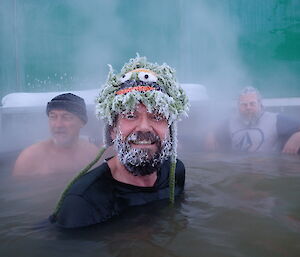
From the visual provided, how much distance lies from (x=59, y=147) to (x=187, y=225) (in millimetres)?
2576

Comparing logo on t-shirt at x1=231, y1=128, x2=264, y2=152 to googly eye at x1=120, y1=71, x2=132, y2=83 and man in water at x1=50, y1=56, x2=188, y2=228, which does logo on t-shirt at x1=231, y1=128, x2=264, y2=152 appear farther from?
googly eye at x1=120, y1=71, x2=132, y2=83

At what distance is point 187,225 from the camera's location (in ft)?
6.10

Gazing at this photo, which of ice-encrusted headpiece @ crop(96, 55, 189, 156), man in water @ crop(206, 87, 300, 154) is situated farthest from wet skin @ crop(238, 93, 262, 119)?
ice-encrusted headpiece @ crop(96, 55, 189, 156)

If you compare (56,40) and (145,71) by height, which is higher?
(56,40)

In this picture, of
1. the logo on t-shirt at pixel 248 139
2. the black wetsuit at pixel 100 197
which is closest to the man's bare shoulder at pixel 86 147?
the black wetsuit at pixel 100 197

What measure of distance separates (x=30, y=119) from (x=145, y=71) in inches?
182

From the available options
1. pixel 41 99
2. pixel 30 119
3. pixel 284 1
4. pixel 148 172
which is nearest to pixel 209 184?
pixel 148 172

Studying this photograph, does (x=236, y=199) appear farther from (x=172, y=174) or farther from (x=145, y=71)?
(x=145, y=71)

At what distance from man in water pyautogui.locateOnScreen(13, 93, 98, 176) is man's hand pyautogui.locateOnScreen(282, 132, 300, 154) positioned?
9.83 ft

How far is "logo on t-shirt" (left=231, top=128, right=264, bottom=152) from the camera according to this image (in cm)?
512

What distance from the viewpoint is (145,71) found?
2.14 meters

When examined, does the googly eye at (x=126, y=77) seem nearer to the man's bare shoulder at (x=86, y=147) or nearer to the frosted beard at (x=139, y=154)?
the frosted beard at (x=139, y=154)

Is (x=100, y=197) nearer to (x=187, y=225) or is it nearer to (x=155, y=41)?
(x=187, y=225)

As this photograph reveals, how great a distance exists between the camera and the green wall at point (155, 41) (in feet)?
27.7
